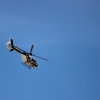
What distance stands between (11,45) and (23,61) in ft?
22.5

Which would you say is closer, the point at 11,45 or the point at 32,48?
the point at 32,48

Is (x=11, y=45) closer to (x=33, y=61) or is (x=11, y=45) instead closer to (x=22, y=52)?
(x=22, y=52)

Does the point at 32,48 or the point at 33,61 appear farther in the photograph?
the point at 33,61

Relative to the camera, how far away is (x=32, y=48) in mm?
48781

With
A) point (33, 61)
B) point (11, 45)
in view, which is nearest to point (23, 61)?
point (33, 61)

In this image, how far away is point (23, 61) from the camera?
51.5m

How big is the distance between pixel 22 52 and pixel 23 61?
3.49m

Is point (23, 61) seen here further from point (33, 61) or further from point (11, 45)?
point (11, 45)

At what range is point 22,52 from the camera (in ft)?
175

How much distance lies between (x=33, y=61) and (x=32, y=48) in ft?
18.0

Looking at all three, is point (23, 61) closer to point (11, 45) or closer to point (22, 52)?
point (22, 52)

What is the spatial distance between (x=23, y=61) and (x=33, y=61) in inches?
127

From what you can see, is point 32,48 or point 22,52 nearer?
point 32,48
